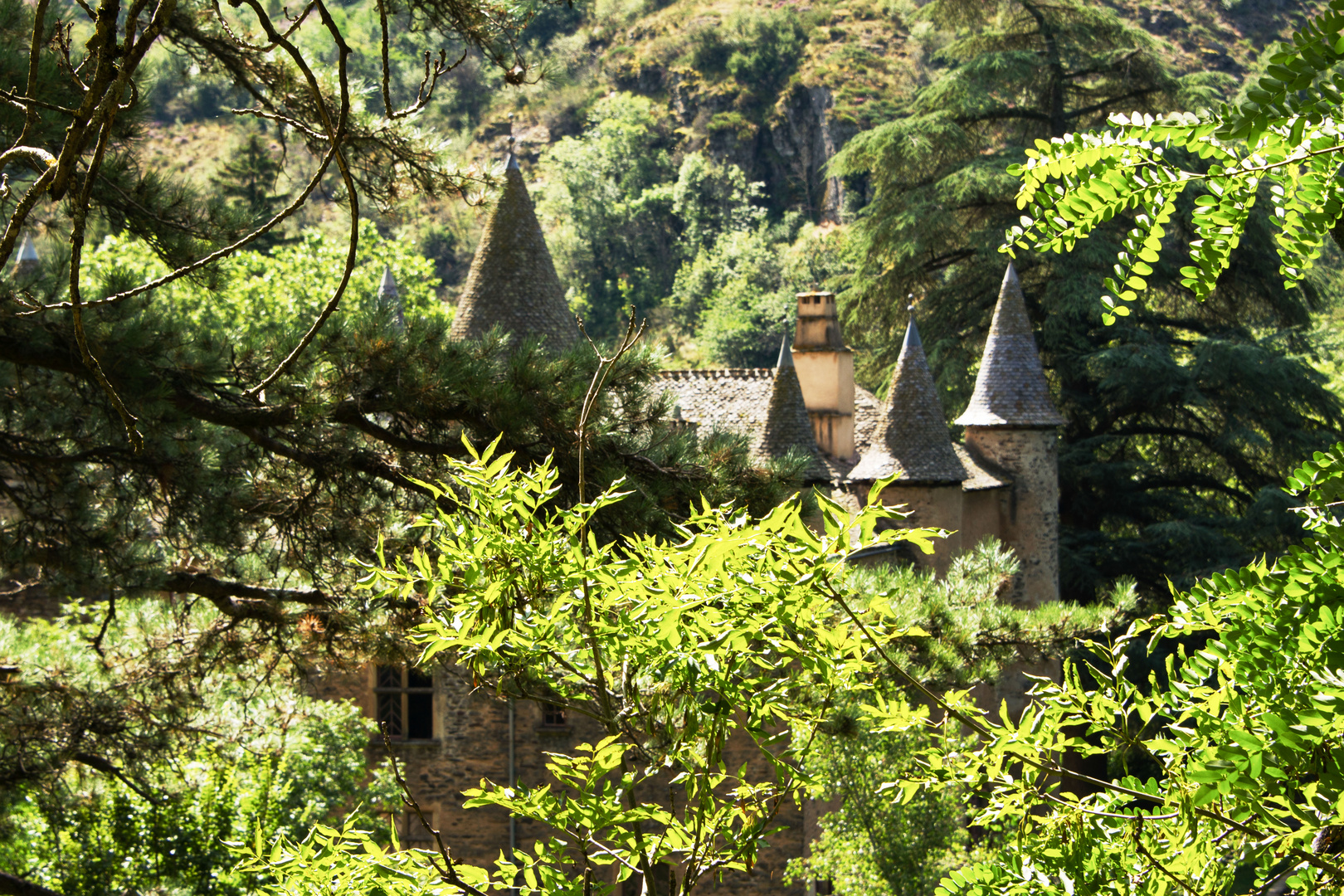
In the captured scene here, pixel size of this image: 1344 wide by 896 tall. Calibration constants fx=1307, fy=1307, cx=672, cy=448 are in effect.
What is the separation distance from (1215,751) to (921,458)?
18.0 meters

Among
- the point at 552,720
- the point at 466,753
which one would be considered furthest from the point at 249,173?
the point at 552,720

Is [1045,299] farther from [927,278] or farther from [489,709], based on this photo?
[489,709]

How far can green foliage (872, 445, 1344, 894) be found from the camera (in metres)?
1.92

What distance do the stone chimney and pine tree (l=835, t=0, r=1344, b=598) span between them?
1.99 meters

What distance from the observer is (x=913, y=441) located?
→ 19.8 meters

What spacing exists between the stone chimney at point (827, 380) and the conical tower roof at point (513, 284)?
680 cm

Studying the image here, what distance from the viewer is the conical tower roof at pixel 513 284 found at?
56.6ft

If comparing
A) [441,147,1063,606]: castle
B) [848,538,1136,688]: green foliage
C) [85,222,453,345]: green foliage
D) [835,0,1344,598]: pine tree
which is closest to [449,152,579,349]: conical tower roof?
[441,147,1063,606]: castle

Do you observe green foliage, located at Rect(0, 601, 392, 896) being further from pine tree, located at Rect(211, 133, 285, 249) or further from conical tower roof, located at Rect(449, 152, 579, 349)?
pine tree, located at Rect(211, 133, 285, 249)

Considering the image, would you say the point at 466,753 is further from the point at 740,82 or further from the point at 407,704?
the point at 740,82

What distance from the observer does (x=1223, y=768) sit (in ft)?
5.81

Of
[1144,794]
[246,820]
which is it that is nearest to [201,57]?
[1144,794]

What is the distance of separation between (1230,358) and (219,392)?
2013 centimetres

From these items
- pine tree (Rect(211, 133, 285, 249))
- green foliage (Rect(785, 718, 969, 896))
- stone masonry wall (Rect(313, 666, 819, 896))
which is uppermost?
pine tree (Rect(211, 133, 285, 249))
